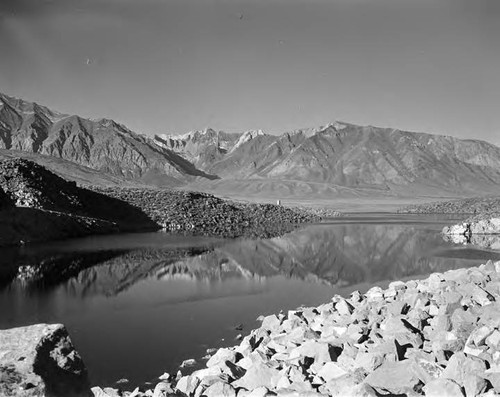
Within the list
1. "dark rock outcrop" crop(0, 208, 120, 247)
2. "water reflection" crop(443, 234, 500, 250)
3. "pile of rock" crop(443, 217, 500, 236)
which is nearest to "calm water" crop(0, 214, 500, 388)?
"water reflection" crop(443, 234, 500, 250)

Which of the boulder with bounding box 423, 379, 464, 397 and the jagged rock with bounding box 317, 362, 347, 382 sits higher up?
the boulder with bounding box 423, 379, 464, 397

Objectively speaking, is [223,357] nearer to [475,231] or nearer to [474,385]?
[474,385]

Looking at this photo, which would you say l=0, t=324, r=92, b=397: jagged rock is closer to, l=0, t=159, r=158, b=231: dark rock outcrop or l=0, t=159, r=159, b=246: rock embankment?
l=0, t=159, r=159, b=246: rock embankment

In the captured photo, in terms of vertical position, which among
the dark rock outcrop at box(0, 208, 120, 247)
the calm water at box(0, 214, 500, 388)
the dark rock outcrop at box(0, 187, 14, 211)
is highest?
the dark rock outcrop at box(0, 187, 14, 211)

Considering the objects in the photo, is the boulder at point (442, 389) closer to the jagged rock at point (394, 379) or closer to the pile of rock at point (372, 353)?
the pile of rock at point (372, 353)

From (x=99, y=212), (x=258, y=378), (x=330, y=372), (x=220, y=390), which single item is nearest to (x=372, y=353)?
(x=330, y=372)

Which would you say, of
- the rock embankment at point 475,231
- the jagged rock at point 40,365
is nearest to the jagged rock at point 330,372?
the jagged rock at point 40,365

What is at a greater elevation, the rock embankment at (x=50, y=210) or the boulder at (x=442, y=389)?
the rock embankment at (x=50, y=210)
